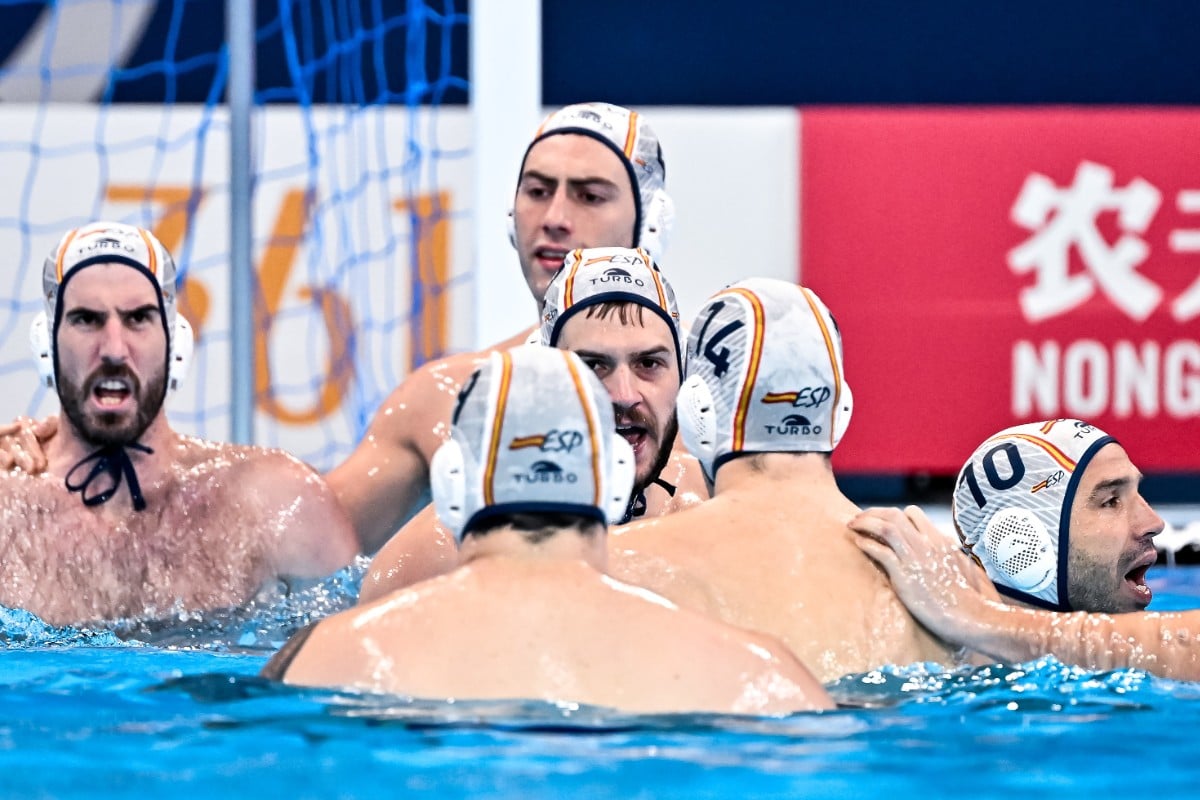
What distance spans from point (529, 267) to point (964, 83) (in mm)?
4056

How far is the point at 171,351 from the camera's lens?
4.53 m

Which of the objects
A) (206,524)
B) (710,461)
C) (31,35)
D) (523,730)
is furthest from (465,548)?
(31,35)

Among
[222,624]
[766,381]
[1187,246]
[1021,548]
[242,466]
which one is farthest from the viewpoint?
[1187,246]

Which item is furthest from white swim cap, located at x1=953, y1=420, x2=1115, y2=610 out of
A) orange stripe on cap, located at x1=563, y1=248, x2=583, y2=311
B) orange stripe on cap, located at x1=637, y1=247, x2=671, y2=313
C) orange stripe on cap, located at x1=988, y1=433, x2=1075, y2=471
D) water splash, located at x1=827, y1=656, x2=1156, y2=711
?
orange stripe on cap, located at x1=563, y1=248, x2=583, y2=311

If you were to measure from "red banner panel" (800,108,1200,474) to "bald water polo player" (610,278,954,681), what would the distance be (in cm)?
396

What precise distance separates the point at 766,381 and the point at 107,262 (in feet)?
6.27

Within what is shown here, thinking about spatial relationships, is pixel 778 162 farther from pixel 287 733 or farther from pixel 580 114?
pixel 287 733

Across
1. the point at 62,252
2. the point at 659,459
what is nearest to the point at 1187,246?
the point at 659,459

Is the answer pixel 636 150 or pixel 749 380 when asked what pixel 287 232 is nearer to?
pixel 636 150

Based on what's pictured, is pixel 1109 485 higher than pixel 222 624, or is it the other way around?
pixel 1109 485

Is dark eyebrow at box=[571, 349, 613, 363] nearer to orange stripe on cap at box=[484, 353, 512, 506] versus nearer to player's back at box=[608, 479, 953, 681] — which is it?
player's back at box=[608, 479, 953, 681]

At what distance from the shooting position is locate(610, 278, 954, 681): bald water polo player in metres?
3.28

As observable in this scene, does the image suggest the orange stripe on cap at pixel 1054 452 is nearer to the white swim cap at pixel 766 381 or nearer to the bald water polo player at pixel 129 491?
the white swim cap at pixel 766 381

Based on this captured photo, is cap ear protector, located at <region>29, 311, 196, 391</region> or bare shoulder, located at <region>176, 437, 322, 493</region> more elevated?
cap ear protector, located at <region>29, 311, 196, 391</region>
